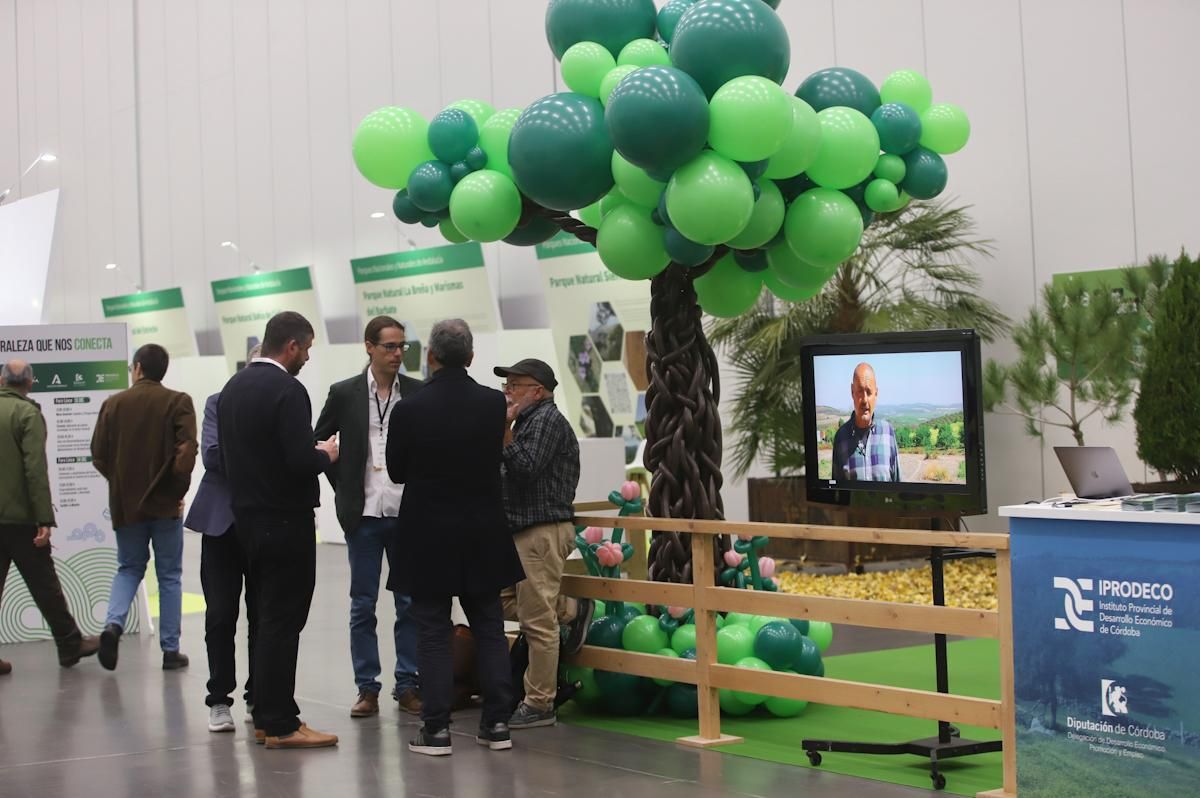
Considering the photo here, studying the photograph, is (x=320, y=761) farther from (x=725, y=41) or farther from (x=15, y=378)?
(x=15, y=378)

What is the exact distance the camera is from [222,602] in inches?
225

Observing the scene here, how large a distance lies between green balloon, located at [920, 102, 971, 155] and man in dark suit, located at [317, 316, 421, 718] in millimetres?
2339

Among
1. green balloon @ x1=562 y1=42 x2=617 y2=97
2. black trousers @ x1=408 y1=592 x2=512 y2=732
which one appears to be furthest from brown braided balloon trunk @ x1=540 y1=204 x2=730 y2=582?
black trousers @ x1=408 y1=592 x2=512 y2=732

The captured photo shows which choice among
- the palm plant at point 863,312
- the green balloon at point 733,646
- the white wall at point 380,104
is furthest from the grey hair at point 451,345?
the white wall at point 380,104

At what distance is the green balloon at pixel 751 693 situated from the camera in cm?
554

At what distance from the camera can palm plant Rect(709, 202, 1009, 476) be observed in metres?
10.1

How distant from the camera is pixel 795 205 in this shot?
17.8 ft

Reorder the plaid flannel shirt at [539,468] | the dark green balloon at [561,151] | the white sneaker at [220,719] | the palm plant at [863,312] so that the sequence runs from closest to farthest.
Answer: the dark green balloon at [561,151]
the plaid flannel shirt at [539,468]
the white sneaker at [220,719]
the palm plant at [863,312]

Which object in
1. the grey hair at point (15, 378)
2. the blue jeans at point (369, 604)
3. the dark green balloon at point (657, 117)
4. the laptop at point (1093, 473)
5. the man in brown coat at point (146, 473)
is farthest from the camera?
the grey hair at point (15, 378)

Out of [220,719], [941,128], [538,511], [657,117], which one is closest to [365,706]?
[220,719]

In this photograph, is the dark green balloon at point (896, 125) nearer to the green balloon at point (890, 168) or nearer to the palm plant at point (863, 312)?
the green balloon at point (890, 168)

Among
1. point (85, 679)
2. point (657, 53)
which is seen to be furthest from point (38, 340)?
point (657, 53)

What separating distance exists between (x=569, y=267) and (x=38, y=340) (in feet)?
18.4

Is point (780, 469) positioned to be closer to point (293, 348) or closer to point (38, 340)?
point (38, 340)
